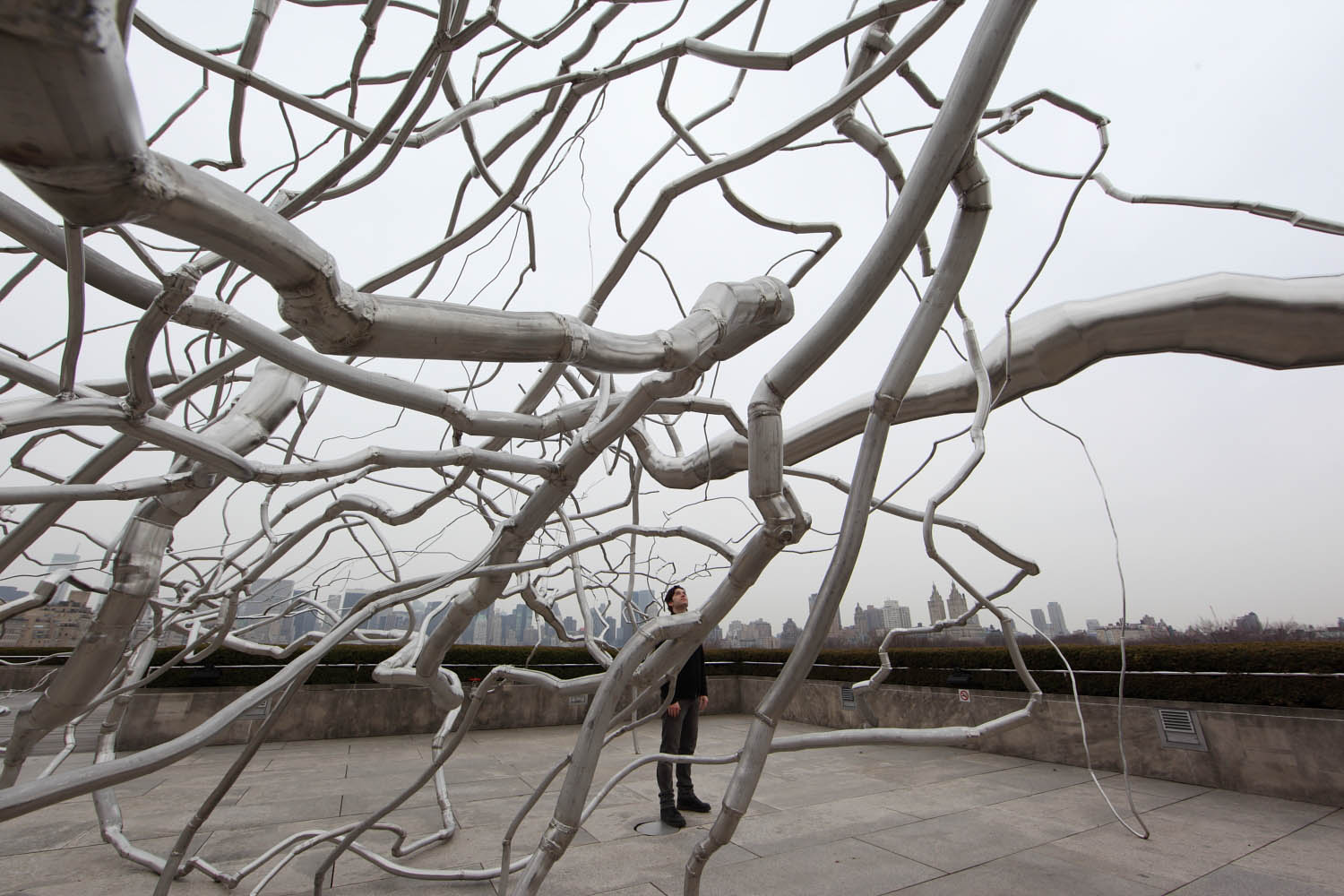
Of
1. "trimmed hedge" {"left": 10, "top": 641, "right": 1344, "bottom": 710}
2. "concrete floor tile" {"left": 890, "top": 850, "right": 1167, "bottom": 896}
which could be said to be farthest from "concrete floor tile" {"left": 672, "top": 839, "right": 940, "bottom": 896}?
"trimmed hedge" {"left": 10, "top": 641, "right": 1344, "bottom": 710}

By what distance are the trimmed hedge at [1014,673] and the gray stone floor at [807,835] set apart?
0.69m

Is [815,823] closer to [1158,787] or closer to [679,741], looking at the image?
[679,741]

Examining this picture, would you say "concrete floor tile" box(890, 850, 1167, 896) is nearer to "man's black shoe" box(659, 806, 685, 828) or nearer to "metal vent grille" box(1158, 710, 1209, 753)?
"man's black shoe" box(659, 806, 685, 828)

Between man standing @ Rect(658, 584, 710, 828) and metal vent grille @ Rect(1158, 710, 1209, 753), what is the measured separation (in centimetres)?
360

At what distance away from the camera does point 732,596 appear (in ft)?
3.90

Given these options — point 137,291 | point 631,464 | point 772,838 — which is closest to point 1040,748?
point 772,838

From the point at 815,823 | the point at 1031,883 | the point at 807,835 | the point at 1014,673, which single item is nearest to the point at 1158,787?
the point at 1014,673

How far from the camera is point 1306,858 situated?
121 inches

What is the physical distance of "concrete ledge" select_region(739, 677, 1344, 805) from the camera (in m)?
4.06

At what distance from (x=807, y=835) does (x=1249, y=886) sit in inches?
79.6

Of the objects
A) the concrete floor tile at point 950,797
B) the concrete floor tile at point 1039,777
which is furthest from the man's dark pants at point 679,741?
the concrete floor tile at point 1039,777

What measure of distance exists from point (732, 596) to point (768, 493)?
24 cm

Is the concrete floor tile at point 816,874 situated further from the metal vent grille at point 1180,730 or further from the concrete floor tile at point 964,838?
the metal vent grille at point 1180,730

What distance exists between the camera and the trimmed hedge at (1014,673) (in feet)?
13.9
